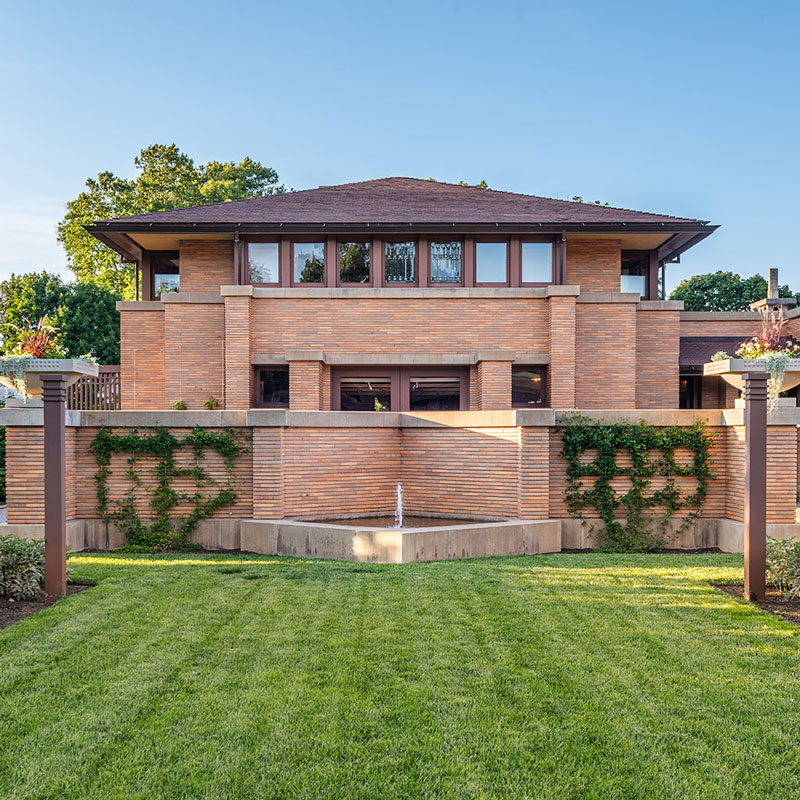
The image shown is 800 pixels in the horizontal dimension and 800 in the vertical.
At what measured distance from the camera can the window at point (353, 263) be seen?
62.6ft

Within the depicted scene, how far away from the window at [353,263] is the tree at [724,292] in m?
30.1

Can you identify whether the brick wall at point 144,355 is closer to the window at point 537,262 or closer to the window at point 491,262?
the window at point 491,262

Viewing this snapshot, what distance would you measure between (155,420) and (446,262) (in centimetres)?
1101

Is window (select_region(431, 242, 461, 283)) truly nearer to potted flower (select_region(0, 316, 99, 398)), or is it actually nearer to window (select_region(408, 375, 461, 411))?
window (select_region(408, 375, 461, 411))

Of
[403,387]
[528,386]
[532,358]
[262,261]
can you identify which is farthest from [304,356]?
[528,386]

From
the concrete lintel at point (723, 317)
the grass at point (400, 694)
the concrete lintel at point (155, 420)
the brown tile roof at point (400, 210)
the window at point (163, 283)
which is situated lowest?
the grass at point (400, 694)

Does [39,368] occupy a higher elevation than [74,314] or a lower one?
lower

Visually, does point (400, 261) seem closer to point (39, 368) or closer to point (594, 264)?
point (594, 264)

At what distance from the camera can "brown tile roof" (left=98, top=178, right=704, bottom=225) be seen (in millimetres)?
18562

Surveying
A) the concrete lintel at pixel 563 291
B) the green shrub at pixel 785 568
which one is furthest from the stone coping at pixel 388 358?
the green shrub at pixel 785 568

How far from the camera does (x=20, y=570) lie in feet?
25.2

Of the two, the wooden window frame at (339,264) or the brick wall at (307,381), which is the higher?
the wooden window frame at (339,264)

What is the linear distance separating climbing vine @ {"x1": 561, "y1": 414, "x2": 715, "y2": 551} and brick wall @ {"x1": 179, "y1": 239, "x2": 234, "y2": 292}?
13.2 metres

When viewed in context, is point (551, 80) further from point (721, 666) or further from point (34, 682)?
point (34, 682)
